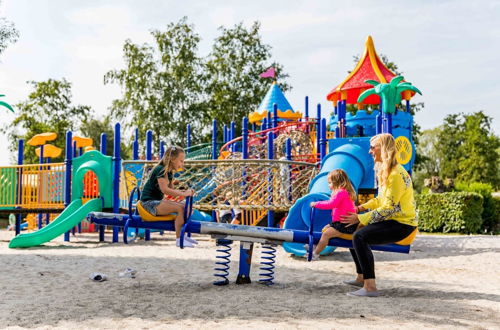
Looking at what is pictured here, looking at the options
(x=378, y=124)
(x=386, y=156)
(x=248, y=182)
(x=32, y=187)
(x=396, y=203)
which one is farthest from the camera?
(x=32, y=187)

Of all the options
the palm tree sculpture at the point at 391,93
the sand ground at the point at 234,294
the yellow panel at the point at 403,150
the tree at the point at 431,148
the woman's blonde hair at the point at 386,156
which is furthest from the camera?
the tree at the point at 431,148

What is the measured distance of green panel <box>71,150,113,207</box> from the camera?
1159cm

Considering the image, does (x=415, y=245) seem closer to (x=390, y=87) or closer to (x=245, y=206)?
(x=390, y=87)

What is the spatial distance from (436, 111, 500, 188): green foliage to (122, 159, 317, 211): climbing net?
1387 inches

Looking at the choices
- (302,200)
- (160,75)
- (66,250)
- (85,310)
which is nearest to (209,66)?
(160,75)

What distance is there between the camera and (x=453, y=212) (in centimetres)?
1706

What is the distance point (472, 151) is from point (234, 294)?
4273 cm

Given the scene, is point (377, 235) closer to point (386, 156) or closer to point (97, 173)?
point (386, 156)

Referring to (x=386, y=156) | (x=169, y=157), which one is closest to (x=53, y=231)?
(x=169, y=157)

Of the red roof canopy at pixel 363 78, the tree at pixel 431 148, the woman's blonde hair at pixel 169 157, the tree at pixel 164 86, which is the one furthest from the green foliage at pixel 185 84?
the tree at pixel 431 148

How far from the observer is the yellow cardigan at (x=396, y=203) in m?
5.06

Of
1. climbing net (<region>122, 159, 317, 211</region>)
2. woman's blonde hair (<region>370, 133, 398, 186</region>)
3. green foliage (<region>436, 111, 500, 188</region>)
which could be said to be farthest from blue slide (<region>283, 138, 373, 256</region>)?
green foliage (<region>436, 111, 500, 188</region>)

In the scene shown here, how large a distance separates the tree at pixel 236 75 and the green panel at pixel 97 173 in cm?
1856

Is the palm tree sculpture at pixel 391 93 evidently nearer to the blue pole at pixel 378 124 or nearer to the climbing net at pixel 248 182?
the blue pole at pixel 378 124
